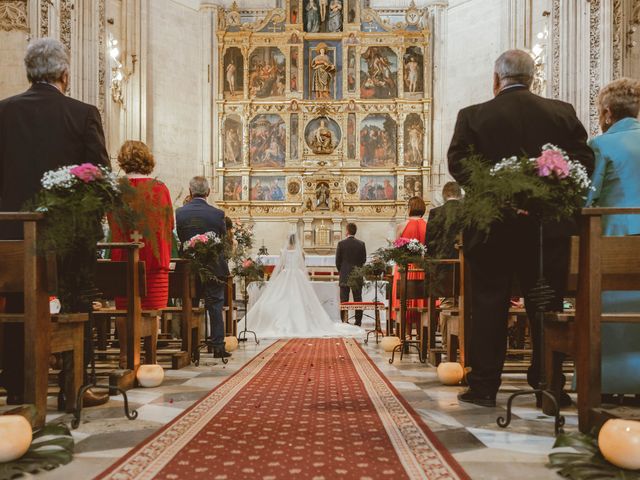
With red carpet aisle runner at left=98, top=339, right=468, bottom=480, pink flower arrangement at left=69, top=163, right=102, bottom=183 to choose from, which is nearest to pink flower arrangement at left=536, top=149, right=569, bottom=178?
red carpet aisle runner at left=98, top=339, right=468, bottom=480

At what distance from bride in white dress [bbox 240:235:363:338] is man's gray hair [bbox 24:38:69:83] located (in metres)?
6.98

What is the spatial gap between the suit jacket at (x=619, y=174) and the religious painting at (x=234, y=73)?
15860 millimetres

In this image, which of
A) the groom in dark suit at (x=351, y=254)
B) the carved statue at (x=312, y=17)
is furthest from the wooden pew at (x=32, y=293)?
the carved statue at (x=312, y=17)

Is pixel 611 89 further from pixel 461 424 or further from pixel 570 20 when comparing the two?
pixel 570 20

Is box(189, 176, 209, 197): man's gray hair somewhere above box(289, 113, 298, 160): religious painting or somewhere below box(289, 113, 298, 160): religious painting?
below

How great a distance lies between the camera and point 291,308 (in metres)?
11.0

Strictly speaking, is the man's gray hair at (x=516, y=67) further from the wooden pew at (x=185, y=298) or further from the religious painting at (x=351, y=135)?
the religious painting at (x=351, y=135)

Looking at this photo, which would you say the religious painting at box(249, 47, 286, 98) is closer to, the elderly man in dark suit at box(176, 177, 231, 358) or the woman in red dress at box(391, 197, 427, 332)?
the woman in red dress at box(391, 197, 427, 332)

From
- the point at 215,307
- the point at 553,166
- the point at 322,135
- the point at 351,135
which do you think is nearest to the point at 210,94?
the point at 322,135

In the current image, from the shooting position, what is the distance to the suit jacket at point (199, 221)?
7.04 meters

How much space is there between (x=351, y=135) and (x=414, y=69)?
248cm

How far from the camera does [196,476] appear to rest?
254 centimetres

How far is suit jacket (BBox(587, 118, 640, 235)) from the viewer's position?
4.00 metres

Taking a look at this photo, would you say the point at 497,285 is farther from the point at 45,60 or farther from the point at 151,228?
the point at 45,60
